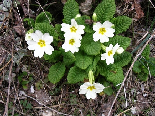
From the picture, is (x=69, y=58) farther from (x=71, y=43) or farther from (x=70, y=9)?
(x=70, y=9)

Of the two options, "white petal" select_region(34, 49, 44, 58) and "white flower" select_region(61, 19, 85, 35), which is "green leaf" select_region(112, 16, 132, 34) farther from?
"white petal" select_region(34, 49, 44, 58)

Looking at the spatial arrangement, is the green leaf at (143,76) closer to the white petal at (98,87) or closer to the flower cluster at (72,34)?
the white petal at (98,87)

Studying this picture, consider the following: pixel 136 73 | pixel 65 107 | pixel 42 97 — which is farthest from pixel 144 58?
pixel 42 97

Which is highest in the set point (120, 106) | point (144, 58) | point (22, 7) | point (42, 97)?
point (22, 7)

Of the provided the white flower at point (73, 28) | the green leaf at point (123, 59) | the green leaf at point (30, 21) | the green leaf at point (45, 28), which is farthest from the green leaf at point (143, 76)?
the green leaf at point (30, 21)

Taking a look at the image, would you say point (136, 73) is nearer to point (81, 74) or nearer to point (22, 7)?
point (81, 74)
